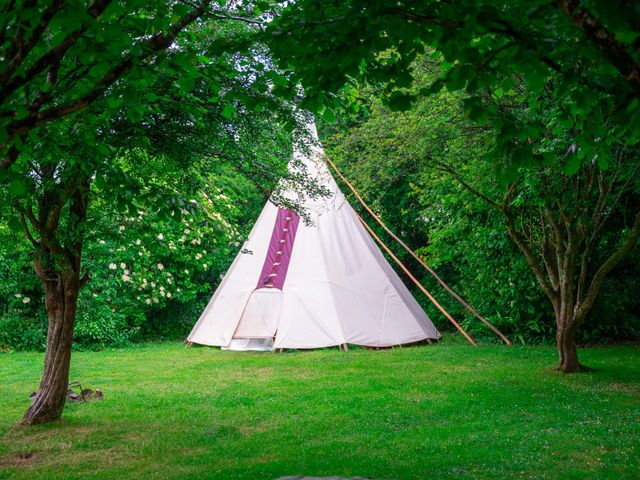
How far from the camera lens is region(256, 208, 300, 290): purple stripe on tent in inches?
551

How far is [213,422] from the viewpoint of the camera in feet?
24.4

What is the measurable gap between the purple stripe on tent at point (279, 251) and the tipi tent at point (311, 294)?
0.07 feet

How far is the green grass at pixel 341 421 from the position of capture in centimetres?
566

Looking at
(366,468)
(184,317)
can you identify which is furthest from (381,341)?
(366,468)

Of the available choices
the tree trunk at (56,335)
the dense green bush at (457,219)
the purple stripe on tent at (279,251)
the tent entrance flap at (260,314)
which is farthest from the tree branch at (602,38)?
the purple stripe on tent at (279,251)

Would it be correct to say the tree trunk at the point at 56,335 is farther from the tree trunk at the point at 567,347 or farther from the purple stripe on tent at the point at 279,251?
the purple stripe on tent at the point at 279,251

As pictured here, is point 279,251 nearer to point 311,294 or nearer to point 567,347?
point 311,294

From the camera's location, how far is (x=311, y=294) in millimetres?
13367

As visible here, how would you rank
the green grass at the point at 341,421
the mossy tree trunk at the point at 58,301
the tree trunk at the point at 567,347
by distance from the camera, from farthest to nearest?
the tree trunk at the point at 567,347 < the mossy tree trunk at the point at 58,301 < the green grass at the point at 341,421

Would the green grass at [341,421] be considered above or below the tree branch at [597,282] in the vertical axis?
below

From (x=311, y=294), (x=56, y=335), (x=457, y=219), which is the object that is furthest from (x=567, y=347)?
(x=56, y=335)

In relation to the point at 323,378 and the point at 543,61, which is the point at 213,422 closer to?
the point at 323,378

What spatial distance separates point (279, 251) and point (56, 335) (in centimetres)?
731

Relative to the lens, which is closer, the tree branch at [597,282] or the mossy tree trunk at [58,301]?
the mossy tree trunk at [58,301]
